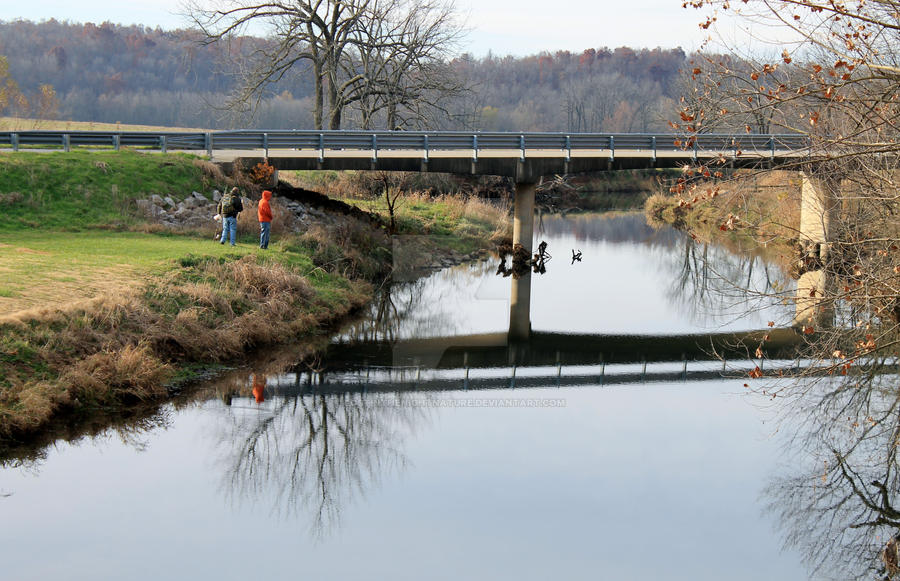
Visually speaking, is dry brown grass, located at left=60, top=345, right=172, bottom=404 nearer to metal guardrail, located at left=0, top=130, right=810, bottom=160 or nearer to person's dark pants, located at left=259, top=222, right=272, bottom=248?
person's dark pants, located at left=259, top=222, right=272, bottom=248

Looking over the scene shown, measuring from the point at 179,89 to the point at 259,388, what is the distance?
110m

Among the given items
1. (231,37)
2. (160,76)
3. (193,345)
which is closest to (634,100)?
(160,76)

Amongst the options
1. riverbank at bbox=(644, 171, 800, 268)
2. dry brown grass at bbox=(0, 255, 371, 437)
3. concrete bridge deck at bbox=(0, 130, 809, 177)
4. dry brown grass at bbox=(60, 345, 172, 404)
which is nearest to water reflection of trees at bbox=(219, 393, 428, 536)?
dry brown grass at bbox=(60, 345, 172, 404)

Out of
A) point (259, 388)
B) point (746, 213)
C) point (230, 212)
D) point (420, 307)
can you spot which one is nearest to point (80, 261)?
point (230, 212)

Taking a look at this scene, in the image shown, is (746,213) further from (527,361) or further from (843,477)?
(527,361)

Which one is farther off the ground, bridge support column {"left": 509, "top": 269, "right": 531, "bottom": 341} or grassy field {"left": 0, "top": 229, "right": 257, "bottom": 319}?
grassy field {"left": 0, "top": 229, "right": 257, "bottom": 319}

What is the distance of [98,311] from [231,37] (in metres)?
29.3

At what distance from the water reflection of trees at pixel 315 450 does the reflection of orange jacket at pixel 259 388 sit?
0.30m

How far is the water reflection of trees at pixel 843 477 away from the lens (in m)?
12.9

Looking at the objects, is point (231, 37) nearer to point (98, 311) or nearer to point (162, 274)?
point (162, 274)

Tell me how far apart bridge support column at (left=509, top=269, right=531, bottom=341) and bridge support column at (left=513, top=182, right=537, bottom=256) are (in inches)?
50.9

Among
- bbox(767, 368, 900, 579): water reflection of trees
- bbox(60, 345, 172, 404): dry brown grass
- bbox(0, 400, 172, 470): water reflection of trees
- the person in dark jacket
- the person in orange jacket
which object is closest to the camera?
bbox(767, 368, 900, 579): water reflection of trees

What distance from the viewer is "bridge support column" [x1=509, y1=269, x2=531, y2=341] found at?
26688 millimetres

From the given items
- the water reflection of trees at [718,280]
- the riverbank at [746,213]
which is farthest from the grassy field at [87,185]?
the water reflection of trees at [718,280]
